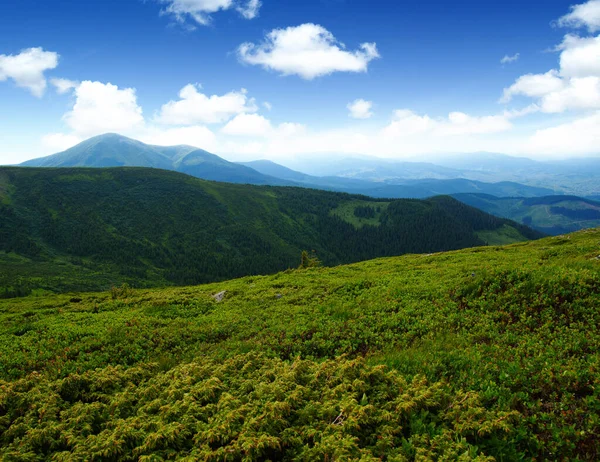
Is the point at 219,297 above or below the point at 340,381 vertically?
below

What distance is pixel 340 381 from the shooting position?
377 inches

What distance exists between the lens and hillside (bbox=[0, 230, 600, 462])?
23.4 feet

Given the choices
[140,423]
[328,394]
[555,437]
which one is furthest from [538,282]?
[140,423]

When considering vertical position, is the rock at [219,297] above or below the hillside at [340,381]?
below

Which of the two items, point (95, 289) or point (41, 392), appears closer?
point (41, 392)

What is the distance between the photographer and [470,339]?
12.0 meters

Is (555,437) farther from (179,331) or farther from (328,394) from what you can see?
(179,331)

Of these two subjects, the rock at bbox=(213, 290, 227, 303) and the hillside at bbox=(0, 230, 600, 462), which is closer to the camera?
the hillside at bbox=(0, 230, 600, 462)

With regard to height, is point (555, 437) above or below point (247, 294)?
above

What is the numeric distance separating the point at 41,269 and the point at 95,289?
144ft

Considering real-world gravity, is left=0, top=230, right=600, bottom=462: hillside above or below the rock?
above

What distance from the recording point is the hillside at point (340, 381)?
23.4 feet

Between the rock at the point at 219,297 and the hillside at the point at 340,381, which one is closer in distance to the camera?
the hillside at the point at 340,381

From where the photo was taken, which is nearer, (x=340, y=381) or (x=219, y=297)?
(x=340, y=381)
